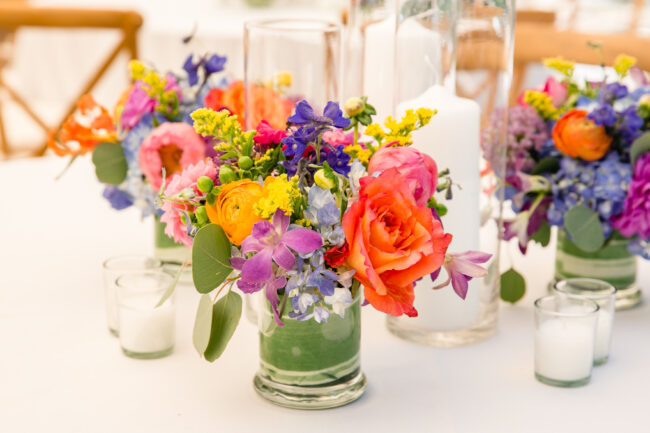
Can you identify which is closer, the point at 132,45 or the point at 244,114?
the point at 244,114

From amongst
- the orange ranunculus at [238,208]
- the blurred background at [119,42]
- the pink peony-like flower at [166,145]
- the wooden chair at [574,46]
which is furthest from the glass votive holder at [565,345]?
the blurred background at [119,42]

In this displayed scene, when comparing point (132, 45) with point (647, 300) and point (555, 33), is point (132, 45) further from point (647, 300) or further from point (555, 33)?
point (647, 300)

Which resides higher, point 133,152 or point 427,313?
point 133,152

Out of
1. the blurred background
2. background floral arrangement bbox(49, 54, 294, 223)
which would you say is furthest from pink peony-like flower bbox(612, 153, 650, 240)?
the blurred background

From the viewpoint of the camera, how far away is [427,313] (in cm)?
92

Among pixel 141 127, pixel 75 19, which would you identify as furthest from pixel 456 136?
pixel 75 19

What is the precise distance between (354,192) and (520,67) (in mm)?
1871

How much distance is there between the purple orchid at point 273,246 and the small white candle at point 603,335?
38cm

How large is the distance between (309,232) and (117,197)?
509mm

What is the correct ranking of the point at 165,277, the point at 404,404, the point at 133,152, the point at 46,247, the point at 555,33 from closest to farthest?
the point at 404,404 < the point at 165,277 < the point at 133,152 < the point at 46,247 < the point at 555,33

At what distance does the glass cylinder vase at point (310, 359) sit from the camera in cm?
74

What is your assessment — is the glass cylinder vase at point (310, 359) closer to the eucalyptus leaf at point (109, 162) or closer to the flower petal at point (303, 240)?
the flower petal at point (303, 240)

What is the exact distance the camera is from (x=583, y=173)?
990 millimetres

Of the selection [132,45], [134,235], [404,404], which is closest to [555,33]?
[132,45]
